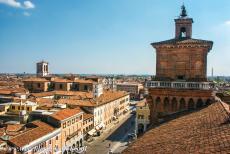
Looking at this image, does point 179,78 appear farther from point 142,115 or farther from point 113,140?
point 142,115

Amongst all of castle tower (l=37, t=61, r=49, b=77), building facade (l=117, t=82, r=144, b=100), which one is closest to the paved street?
castle tower (l=37, t=61, r=49, b=77)

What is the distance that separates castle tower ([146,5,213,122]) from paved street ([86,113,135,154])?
31373mm

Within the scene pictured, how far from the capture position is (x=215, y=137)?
10.3 meters

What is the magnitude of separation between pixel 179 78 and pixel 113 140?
131 feet

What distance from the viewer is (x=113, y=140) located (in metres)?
60.1

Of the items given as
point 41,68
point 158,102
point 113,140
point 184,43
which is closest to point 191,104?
point 158,102

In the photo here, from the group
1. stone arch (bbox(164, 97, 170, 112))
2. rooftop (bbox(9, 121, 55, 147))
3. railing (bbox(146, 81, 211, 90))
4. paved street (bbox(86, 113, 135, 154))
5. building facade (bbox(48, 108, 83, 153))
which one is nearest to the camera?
railing (bbox(146, 81, 211, 90))

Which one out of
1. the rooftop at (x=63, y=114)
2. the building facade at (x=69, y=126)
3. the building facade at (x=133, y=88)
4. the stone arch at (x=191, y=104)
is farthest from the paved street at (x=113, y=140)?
the building facade at (x=133, y=88)

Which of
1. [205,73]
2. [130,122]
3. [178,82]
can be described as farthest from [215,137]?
[130,122]

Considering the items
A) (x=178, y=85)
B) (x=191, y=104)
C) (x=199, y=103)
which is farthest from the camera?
(x=178, y=85)

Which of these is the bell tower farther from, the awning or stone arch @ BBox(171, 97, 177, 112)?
the awning

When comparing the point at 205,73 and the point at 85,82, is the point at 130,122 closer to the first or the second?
the point at 85,82

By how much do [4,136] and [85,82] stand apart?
61877mm

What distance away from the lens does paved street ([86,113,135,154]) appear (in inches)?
Result: 2102
